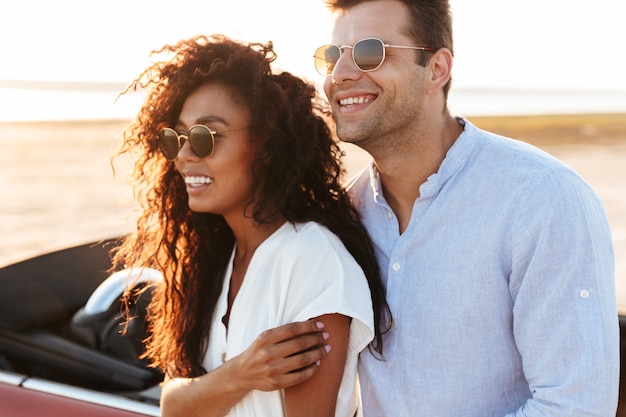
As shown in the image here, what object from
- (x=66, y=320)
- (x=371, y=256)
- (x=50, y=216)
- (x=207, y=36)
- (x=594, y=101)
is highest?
(x=207, y=36)

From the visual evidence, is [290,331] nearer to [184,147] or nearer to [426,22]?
[184,147]

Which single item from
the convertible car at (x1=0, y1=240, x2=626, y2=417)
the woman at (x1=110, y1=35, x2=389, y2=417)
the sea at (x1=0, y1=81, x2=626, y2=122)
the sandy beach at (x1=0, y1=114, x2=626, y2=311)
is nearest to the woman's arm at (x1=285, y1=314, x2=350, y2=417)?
the woman at (x1=110, y1=35, x2=389, y2=417)

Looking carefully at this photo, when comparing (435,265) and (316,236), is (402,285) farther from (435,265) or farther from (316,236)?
(316,236)

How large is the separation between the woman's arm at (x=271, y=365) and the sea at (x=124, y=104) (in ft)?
47.5

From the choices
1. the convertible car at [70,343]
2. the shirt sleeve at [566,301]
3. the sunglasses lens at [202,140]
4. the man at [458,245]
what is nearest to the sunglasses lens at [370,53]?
the man at [458,245]

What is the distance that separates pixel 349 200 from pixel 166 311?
2.41 ft

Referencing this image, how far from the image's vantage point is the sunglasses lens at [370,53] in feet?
7.38

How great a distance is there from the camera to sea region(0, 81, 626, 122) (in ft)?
64.5

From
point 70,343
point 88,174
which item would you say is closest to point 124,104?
point 88,174

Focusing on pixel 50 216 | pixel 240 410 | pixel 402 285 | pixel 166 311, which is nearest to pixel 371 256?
pixel 402 285

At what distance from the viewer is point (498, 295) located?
6.63 ft

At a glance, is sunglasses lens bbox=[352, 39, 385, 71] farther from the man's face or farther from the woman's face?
the woman's face

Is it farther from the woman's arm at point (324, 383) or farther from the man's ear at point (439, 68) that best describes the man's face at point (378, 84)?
the woman's arm at point (324, 383)

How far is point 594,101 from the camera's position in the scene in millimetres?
20781
